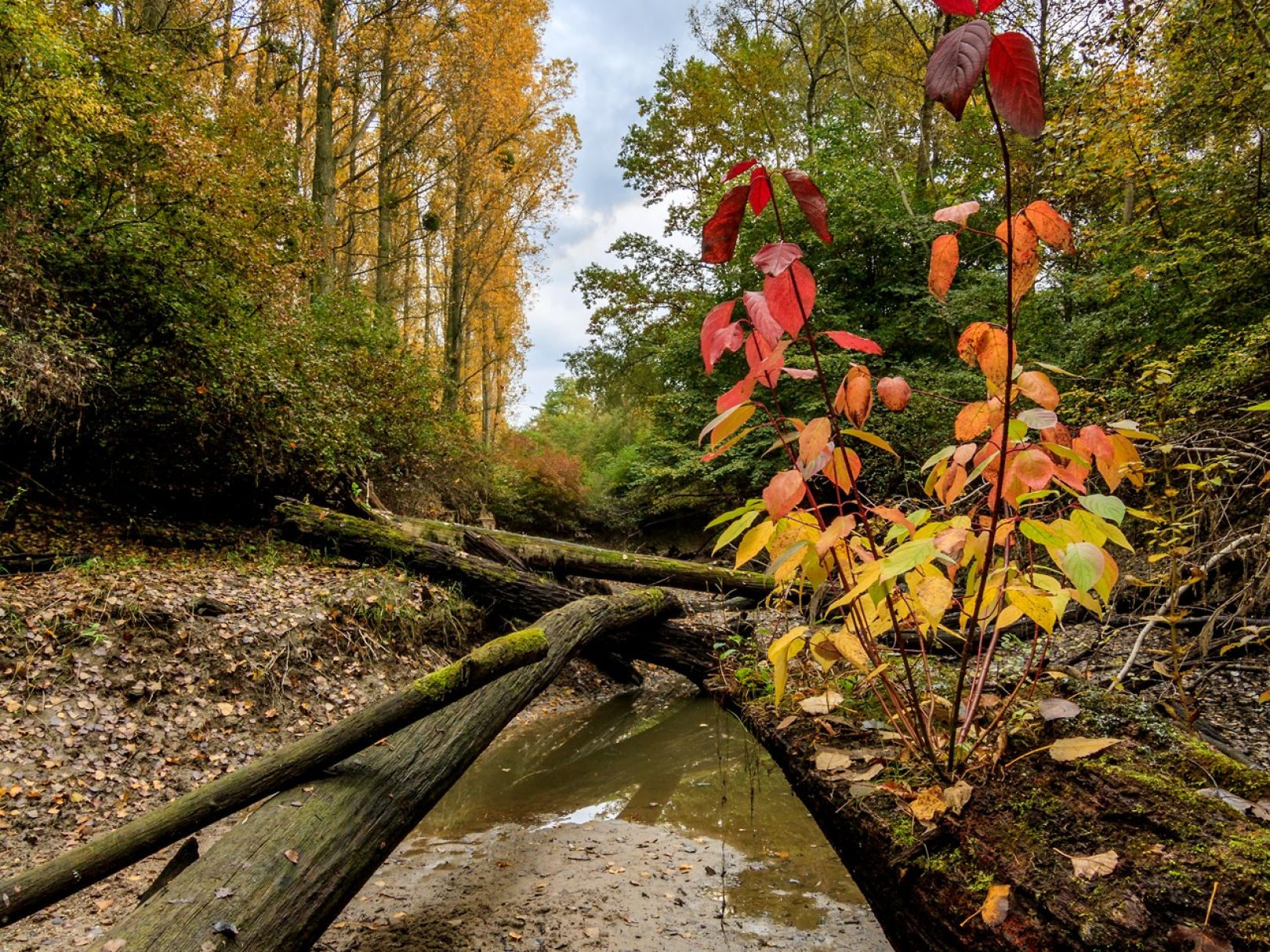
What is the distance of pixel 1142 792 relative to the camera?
Answer: 54.0 inches

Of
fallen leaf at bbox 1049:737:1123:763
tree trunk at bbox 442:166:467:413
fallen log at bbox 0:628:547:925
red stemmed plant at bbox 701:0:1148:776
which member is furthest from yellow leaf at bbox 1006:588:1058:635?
tree trunk at bbox 442:166:467:413

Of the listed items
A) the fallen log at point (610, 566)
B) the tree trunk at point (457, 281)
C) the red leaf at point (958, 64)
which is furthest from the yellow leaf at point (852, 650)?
the tree trunk at point (457, 281)

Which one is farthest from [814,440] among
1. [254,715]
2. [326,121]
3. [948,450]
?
[326,121]

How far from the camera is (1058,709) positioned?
4.94 ft

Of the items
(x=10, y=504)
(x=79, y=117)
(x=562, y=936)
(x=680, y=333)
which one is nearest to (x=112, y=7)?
(x=79, y=117)

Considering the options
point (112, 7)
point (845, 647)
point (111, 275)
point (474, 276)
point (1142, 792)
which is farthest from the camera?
point (474, 276)

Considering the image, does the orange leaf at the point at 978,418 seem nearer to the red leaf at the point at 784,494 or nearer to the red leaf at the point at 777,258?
the red leaf at the point at 784,494

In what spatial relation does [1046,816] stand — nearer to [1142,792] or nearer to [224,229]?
[1142,792]

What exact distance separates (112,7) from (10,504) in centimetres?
724

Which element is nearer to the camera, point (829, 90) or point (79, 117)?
point (79, 117)

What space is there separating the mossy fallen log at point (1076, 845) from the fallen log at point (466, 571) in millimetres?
3594

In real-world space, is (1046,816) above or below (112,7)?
below

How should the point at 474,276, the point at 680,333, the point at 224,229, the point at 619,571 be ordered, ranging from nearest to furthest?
the point at 224,229
the point at 619,571
the point at 680,333
the point at 474,276

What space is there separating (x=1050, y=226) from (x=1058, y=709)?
1.15m
